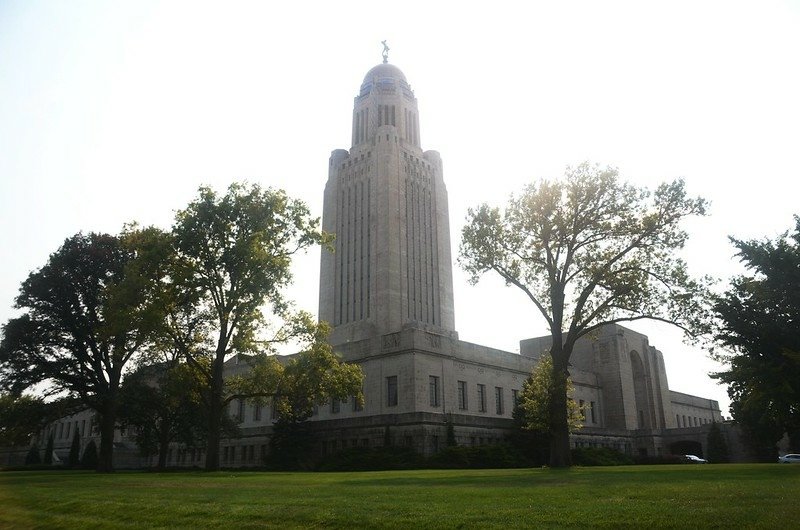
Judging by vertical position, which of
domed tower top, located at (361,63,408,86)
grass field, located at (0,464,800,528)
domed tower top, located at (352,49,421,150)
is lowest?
grass field, located at (0,464,800,528)

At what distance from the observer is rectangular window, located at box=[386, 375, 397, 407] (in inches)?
1836

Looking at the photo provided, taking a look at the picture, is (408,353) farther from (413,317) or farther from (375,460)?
(413,317)

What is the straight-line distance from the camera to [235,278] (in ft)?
108

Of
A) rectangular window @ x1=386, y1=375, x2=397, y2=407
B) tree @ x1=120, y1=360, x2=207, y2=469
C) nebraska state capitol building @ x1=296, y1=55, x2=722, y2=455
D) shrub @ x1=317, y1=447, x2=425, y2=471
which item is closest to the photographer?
tree @ x1=120, y1=360, x2=207, y2=469

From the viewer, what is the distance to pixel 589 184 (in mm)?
31266

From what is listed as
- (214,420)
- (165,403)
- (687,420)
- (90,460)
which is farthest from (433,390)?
(687,420)

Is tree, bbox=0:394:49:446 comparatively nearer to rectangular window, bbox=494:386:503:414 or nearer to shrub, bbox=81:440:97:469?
shrub, bbox=81:440:97:469

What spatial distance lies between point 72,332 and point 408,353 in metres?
24.4

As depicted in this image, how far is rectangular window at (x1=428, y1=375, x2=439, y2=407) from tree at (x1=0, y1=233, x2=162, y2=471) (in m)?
22.0

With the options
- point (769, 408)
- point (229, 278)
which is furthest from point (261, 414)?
point (769, 408)

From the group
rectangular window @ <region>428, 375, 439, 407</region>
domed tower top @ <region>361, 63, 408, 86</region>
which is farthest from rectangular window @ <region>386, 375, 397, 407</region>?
→ domed tower top @ <region>361, 63, 408, 86</region>

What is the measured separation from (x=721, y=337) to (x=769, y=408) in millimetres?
4377

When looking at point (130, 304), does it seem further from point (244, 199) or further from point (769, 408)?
point (769, 408)

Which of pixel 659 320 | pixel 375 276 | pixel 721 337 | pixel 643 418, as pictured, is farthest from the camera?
pixel 643 418
